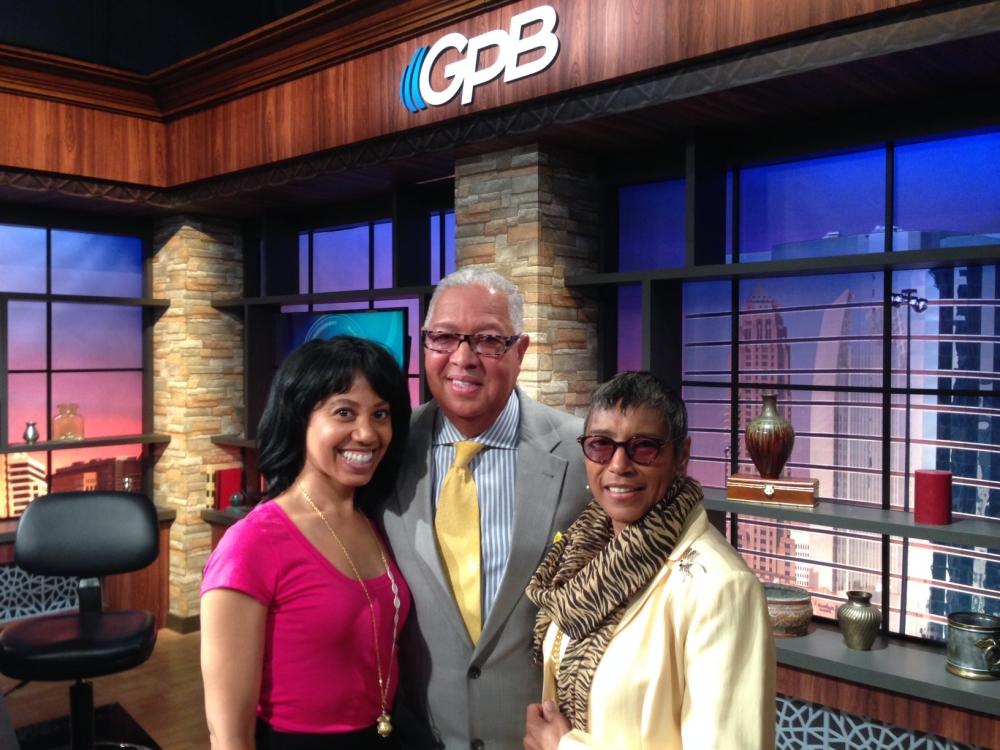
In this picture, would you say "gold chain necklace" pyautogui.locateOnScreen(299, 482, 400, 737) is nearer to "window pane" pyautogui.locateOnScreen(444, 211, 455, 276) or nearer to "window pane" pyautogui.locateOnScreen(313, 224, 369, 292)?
"window pane" pyautogui.locateOnScreen(444, 211, 455, 276)

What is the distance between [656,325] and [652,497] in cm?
190

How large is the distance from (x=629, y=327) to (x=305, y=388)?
2123 mm

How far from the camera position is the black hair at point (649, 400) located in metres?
1.34

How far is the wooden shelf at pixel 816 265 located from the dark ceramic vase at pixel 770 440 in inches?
16.9

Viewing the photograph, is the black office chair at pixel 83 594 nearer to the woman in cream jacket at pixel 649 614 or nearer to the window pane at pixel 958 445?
the woman in cream jacket at pixel 649 614

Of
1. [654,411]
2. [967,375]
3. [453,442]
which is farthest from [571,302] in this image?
[654,411]

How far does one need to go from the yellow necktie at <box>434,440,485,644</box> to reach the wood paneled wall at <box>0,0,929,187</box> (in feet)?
5.15

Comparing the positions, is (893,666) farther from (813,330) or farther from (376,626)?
(376,626)

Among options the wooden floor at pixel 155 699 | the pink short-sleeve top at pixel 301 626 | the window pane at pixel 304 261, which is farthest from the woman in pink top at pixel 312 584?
the window pane at pixel 304 261

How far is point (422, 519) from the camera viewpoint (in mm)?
1744

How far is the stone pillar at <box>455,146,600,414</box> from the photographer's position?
3.30 metres

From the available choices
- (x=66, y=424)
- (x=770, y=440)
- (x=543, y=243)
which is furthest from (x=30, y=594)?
(x=770, y=440)

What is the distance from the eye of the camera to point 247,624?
1488 mm

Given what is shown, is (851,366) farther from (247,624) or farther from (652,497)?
(247,624)
